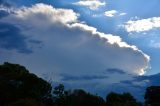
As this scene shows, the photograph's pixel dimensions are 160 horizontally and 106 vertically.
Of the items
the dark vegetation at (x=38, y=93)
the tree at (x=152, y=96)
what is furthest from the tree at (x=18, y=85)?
the tree at (x=152, y=96)

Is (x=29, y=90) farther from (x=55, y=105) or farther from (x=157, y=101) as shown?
(x=157, y=101)

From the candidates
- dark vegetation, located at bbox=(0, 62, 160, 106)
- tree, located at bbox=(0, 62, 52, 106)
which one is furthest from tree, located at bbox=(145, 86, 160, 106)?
tree, located at bbox=(0, 62, 52, 106)

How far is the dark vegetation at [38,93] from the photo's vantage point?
118 m

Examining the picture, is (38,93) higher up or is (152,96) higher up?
(152,96)

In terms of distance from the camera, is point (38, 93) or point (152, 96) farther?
point (152, 96)

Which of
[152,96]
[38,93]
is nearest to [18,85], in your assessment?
[38,93]

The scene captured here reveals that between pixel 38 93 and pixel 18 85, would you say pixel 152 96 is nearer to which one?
pixel 38 93

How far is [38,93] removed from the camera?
123 meters

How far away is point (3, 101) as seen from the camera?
11612 centimetres

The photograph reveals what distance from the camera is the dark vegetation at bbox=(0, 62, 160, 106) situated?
386 ft

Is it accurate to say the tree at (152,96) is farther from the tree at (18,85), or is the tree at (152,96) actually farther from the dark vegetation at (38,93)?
the tree at (18,85)

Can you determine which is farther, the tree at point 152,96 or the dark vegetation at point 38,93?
the tree at point 152,96

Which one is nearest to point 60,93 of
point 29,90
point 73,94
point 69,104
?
point 73,94

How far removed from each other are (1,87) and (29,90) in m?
7.82
